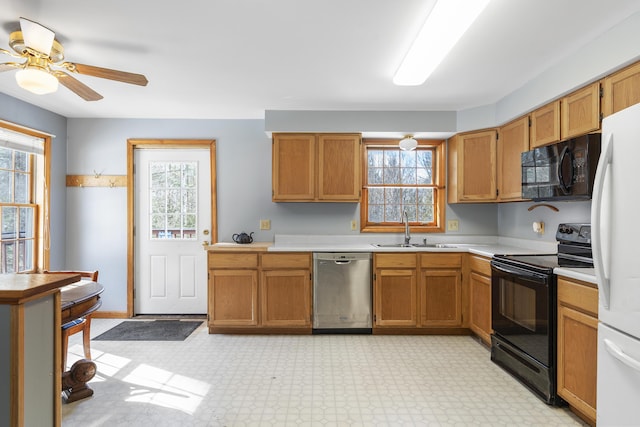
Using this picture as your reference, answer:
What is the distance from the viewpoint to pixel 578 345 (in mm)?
2012

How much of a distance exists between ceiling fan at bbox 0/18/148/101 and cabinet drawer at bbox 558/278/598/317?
2936 millimetres

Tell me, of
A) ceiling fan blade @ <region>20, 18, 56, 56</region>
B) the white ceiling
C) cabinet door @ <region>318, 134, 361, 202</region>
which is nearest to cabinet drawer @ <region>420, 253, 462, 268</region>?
cabinet door @ <region>318, 134, 361, 202</region>

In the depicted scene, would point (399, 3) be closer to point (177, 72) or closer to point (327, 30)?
point (327, 30)

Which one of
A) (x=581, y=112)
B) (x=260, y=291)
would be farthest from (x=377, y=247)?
(x=581, y=112)

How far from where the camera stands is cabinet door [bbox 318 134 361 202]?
12.3ft

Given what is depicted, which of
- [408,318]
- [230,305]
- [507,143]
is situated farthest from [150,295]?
[507,143]

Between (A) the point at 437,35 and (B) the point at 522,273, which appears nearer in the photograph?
(A) the point at 437,35

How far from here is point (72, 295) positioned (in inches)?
81.8

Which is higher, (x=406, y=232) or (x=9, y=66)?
(x=9, y=66)

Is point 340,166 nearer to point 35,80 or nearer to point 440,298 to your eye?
point 440,298

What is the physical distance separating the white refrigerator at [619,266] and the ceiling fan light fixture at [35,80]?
9.41 feet

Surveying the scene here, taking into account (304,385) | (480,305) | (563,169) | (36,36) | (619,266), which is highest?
(36,36)

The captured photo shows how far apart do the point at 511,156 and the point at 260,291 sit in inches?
110

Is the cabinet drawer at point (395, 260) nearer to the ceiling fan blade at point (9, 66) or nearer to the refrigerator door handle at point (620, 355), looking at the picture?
the refrigerator door handle at point (620, 355)
